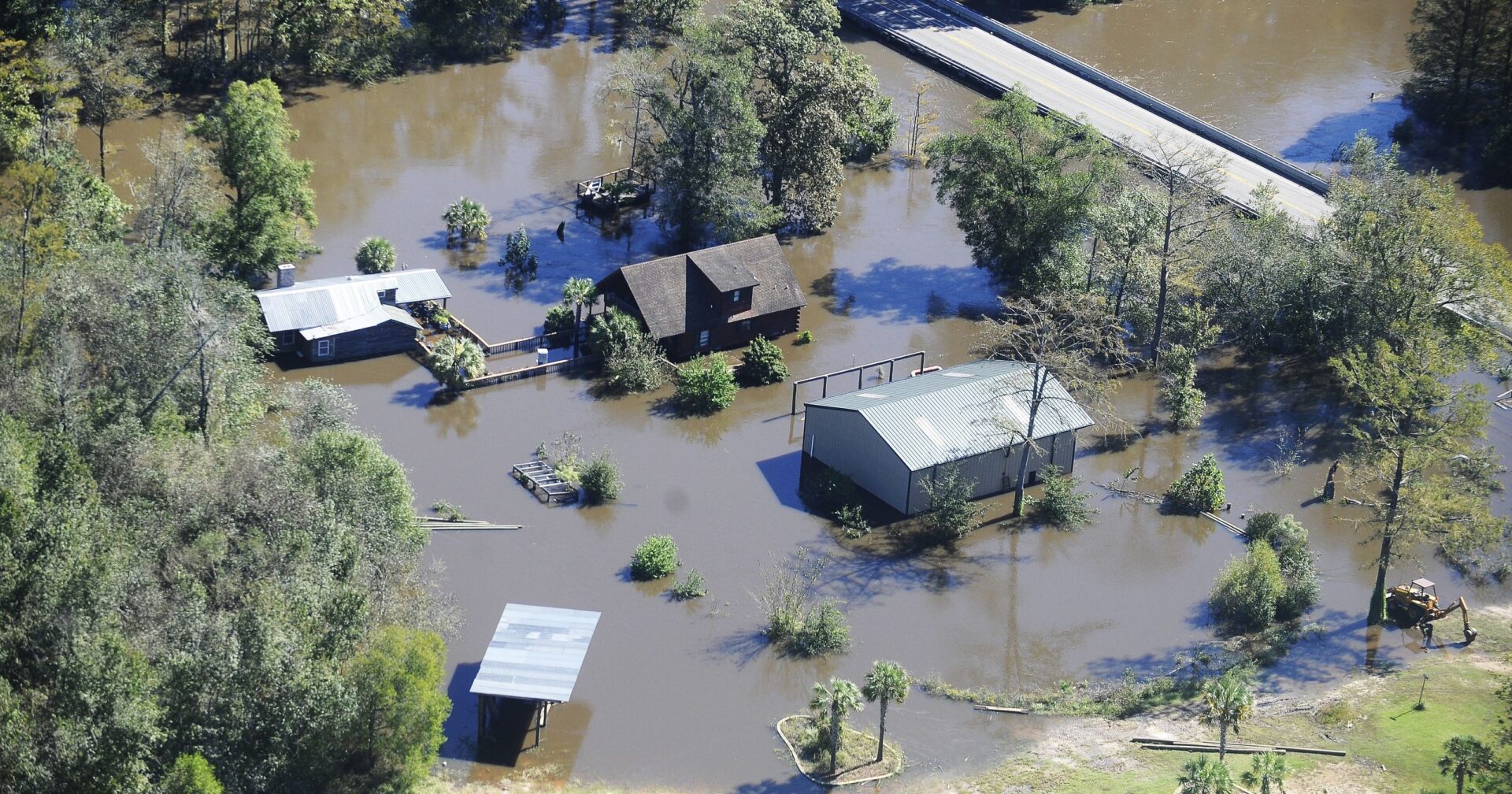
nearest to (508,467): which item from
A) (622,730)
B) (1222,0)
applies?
(622,730)

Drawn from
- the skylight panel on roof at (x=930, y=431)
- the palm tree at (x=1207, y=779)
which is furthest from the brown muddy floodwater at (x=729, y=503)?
the palm tree at (x=1207, y=779)

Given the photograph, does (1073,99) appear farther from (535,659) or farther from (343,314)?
(535,659)

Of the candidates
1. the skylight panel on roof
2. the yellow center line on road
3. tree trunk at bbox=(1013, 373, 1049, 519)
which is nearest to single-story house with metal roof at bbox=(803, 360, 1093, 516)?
the skylight panel on roof

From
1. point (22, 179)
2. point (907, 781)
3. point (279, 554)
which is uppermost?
point (22, 179)

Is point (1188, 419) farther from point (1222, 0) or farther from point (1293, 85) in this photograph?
point (1222, 0)

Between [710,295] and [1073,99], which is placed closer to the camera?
[710,295]

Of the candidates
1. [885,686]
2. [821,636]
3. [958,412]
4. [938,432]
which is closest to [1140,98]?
[958,412]

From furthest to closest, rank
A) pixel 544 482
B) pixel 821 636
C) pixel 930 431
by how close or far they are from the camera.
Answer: pixel 930 431, pixel 544 482, pixel 821 636

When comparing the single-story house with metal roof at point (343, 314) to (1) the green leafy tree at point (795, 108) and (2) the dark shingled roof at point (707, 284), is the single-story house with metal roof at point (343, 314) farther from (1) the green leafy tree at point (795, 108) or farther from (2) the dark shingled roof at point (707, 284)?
(1) the green leafy tree at point (795, 108)
